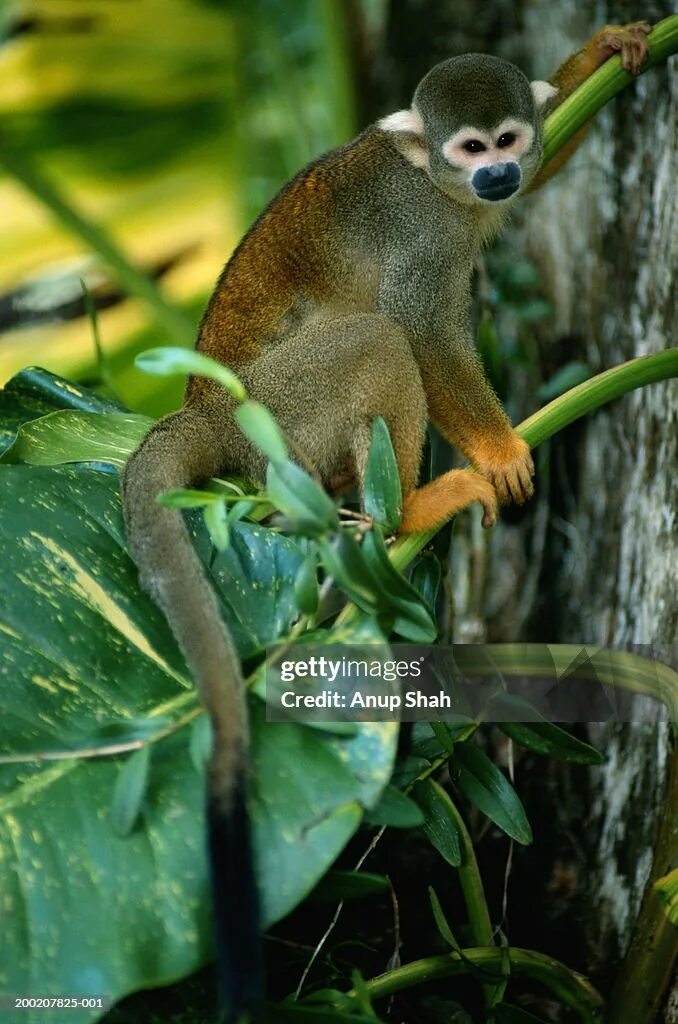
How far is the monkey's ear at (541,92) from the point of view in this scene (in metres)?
1.83

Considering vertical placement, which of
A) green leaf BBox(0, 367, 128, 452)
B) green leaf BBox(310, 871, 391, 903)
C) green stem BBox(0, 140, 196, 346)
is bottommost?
green leaf BBox(310, 871, 391, 903)

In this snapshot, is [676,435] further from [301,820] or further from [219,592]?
[301,820]

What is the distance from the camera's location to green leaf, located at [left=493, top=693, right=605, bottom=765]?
1.47 meters

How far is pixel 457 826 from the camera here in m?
1.50

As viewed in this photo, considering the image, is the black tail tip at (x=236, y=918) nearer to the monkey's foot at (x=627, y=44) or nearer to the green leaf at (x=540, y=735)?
the green leaf at (x=540, y=735)

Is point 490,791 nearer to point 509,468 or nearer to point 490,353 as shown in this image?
point 509,468

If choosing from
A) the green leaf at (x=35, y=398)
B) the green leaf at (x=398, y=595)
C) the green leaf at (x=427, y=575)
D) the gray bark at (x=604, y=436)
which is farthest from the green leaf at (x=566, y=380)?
the green leaf at (x=398, y=595)

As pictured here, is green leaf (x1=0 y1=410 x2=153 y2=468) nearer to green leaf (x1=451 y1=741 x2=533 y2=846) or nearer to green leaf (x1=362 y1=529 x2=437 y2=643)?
green leaf (x1=362 y1=529 x2=437 y2=643)

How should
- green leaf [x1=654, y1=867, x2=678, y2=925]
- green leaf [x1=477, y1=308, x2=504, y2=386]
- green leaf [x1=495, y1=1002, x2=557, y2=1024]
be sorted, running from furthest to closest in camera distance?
green leaf [x1=477, y1=308, x2=504, y2=386]
green leaf [x1=495, y1=1002, x2=557, y2=1024]
green leaf [x1=654, y1=867, x2=678, y2=925]

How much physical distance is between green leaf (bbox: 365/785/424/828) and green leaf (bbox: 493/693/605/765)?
0.37m

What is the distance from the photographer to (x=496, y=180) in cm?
174

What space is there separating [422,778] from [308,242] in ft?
3.29

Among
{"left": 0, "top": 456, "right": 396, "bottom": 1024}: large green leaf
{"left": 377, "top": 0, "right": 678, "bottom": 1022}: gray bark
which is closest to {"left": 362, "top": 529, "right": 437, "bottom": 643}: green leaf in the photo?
{"left": 0, "top": 456, "right": 396, "bottom": 1024}: large green leaf

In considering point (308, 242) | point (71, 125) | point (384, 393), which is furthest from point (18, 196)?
point (384, 393)
